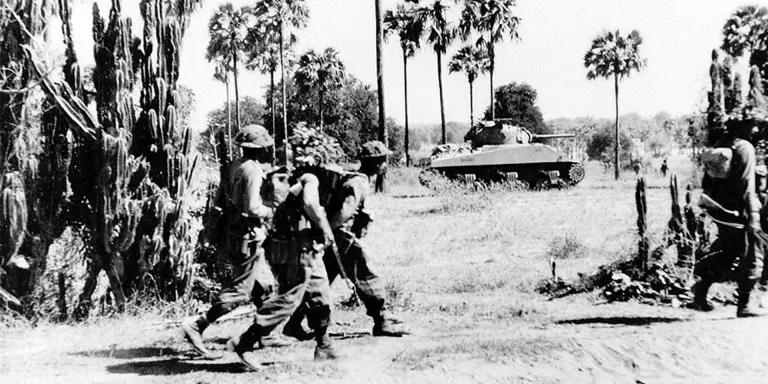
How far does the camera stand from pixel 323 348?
19.6 feet

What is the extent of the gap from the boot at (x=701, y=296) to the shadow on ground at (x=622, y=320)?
1.06 feet

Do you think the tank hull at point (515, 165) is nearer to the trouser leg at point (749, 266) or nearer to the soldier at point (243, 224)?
the trouser leg at point (749, 266)

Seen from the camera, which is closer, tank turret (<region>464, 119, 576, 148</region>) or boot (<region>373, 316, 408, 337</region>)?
boot (<region>373, 316, 408, 337</region>)

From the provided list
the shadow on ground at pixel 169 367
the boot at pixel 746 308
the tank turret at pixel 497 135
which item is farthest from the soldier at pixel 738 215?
the tank turret at pixel 497 135

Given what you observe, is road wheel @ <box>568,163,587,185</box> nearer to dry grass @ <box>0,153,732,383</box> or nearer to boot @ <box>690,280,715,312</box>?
dry grass @ <box>0,153,732,383</box>

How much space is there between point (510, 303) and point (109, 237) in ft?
13.9

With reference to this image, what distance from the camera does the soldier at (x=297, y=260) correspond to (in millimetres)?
5699

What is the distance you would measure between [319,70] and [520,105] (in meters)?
22.1

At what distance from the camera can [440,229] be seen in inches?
604

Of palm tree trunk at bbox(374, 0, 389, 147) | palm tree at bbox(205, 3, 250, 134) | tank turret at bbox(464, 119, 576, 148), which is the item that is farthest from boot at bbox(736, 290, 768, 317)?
palm tree at bbox(205, 3, 250, 134)

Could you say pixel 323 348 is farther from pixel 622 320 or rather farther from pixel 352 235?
pixel 622 320

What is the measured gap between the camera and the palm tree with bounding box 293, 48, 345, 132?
144 feet

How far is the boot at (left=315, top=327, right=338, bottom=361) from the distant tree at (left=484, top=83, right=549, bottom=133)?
5481 cm

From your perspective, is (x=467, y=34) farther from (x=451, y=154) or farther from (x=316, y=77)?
(x=451, y=154)
